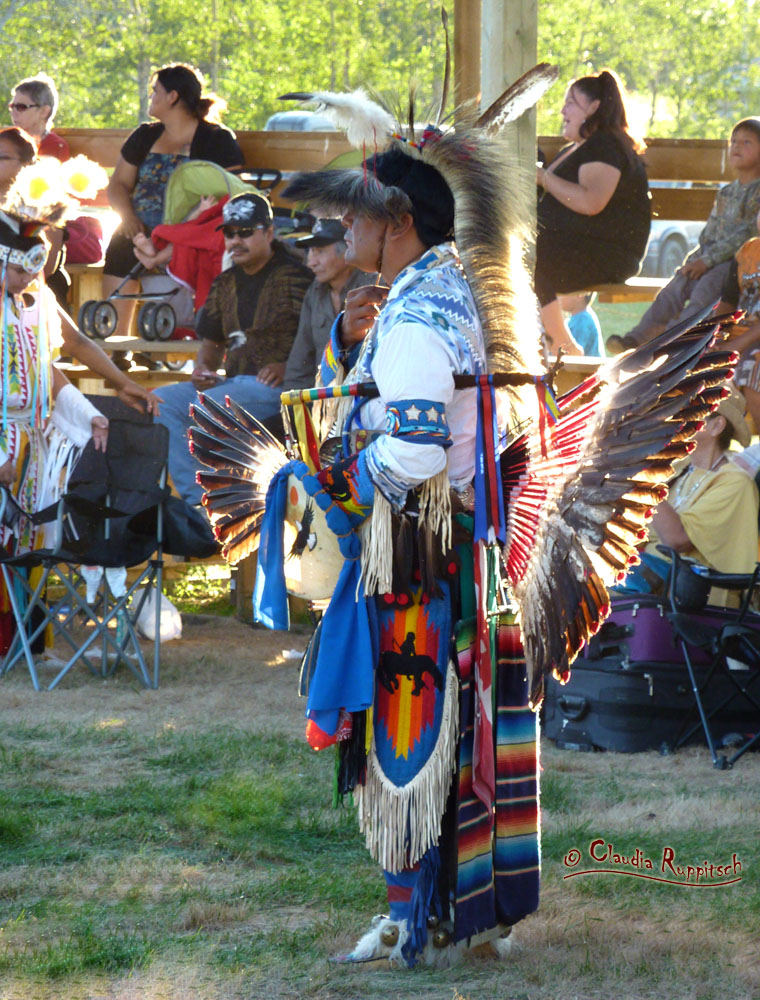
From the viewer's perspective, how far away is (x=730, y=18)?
1864 cm

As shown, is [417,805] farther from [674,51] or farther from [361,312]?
[674,51]

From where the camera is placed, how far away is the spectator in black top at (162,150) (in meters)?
7.14

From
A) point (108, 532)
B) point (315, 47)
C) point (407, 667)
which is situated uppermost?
point (315, 47)

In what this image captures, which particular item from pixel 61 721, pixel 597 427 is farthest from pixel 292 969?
pixel 61 721

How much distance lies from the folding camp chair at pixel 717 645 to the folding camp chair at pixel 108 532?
2157mm

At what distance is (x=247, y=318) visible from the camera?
649 centimetres

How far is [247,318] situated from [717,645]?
2936mm

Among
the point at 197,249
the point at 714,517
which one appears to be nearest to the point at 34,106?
the point at 197,249

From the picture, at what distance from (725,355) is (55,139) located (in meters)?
5.82

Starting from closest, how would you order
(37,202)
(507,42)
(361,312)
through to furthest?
(361,312) → (507,42) → (37,202)

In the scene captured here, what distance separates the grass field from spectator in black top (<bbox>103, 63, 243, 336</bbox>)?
122 inches

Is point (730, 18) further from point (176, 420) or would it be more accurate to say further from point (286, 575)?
point (286, 575)

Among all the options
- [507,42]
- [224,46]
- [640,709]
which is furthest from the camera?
[224,46]

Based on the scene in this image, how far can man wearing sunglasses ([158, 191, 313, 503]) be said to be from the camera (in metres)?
6.37
